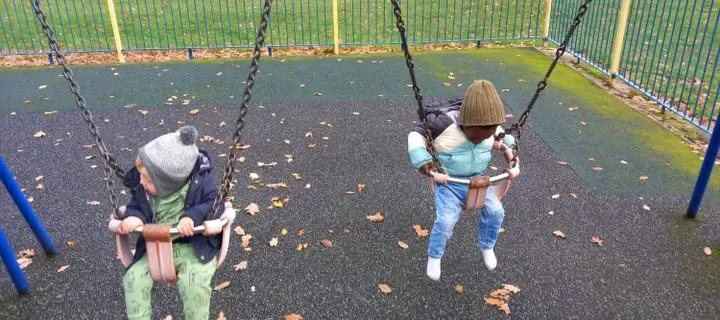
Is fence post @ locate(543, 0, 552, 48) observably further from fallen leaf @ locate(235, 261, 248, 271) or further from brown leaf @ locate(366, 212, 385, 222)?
fallen leaf @ locate(235, 261, 248, 271)

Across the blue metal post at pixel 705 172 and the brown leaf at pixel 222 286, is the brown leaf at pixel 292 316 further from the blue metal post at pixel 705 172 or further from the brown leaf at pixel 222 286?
the blue metal post at pixel 705 172

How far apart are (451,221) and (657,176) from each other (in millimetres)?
3056

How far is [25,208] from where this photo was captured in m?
3.68

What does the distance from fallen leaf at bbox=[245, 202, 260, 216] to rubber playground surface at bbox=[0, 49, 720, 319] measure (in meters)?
0.05

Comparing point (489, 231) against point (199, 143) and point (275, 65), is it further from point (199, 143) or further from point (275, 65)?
point (275, 65)

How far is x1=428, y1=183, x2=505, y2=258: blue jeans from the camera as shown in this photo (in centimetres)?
325

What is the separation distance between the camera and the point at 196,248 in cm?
259

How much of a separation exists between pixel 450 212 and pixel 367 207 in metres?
1.54

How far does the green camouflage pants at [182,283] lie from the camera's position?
2.56m

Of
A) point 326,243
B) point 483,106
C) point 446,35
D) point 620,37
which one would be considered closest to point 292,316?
point 326,243

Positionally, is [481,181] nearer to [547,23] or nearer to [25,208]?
[25,208]

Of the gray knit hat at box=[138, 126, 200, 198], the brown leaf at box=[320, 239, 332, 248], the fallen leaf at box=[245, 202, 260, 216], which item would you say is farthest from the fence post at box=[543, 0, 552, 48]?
the gray knit hat at box=[138, 126, 200, 198]

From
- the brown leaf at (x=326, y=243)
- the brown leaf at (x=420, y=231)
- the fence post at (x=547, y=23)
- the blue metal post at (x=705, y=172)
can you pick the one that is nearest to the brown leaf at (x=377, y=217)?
the brown leaf at (x=420, y=231)

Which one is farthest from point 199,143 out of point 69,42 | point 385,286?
point 69,42
